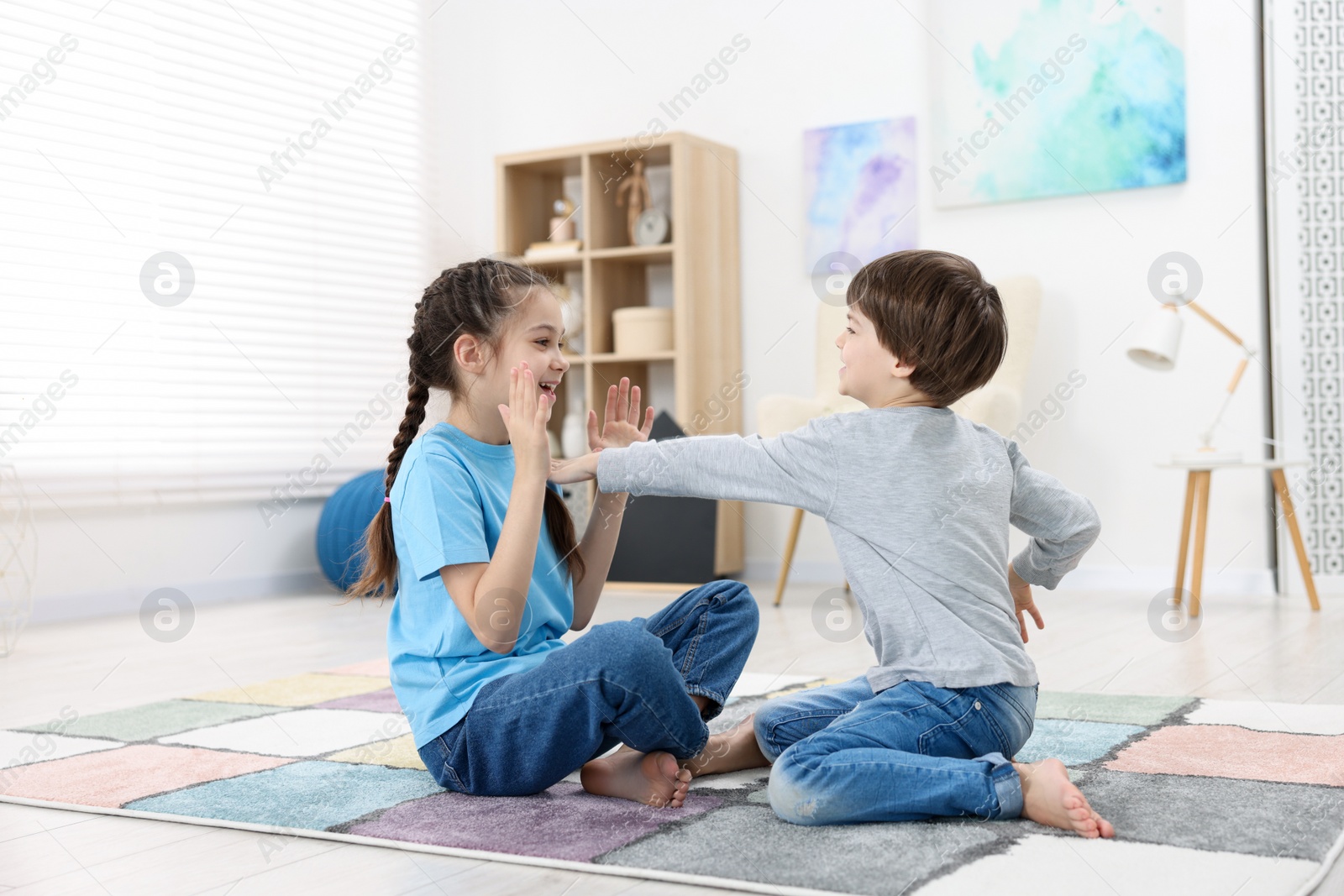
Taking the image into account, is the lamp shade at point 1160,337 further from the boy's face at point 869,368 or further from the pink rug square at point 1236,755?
the boy's face at point 869,368

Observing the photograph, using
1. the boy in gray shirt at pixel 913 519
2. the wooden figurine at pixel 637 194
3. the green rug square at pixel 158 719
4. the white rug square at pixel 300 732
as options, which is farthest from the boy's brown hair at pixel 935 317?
the wooden figurine at pixel 637 194

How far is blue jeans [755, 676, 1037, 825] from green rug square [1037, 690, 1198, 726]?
1.67 ft

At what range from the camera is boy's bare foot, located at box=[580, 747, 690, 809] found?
1.39 meters

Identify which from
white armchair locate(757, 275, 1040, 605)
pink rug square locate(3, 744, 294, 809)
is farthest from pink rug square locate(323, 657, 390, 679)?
white armchair locate(757, 275, 1040, 605)

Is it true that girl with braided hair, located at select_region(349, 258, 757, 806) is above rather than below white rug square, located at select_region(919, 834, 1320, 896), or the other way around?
above

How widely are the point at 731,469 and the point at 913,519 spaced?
7.6 inches

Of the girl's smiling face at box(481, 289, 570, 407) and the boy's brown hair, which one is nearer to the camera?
the boy's brown hair

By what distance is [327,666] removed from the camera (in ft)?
8.52

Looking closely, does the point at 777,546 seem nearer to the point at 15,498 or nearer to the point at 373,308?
the point at 373,308

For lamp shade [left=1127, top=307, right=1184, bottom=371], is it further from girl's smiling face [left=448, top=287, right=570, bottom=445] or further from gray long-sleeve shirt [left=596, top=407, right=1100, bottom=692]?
girl's smiling face [left=448, top=287, right=570, bottom=445]

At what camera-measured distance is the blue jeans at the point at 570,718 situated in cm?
133

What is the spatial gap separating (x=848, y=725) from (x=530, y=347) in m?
0.54

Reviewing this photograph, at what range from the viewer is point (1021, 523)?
4.87ft

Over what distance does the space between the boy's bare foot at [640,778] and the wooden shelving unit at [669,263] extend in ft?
8.40
